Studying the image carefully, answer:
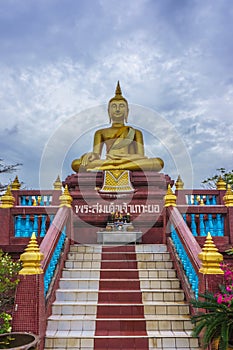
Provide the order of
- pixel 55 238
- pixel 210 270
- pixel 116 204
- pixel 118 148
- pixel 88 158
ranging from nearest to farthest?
pixel 210 270 < pixel 55 238 < pixel 116 204 < pixel 88 158 < pixel 118 148

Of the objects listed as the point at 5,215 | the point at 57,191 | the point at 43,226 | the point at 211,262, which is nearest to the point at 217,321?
the point at 211,262

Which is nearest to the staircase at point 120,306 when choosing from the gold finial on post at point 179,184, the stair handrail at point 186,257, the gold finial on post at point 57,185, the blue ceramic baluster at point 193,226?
the stair handrail at point 186,257

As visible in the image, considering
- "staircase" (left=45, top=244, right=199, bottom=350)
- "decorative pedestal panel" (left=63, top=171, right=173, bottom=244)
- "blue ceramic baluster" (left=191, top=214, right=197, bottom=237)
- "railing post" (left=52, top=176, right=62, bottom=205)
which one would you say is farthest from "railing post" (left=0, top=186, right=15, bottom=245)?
"blue ceramic baluster" (left=191, top=214, right=197, bottom=237)

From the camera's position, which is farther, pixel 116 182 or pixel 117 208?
pixel 116 182

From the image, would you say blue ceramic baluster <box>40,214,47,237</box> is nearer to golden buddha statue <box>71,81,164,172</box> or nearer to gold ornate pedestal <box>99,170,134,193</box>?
gold ornate pedestal <box>99,170,134,193</box>

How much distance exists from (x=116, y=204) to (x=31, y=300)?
5.50 m

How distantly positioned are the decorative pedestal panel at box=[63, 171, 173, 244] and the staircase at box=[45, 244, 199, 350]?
165 cm

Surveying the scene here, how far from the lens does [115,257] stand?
6.86 meters

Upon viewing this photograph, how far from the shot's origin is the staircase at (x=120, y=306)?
483 centimetres

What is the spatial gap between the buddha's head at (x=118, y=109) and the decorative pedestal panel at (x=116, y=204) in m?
3.01

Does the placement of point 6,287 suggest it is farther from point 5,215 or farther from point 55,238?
point 5,215

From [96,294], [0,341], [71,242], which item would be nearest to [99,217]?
[71,242]

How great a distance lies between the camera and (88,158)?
1198cm

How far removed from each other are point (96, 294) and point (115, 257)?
1.24 meters
